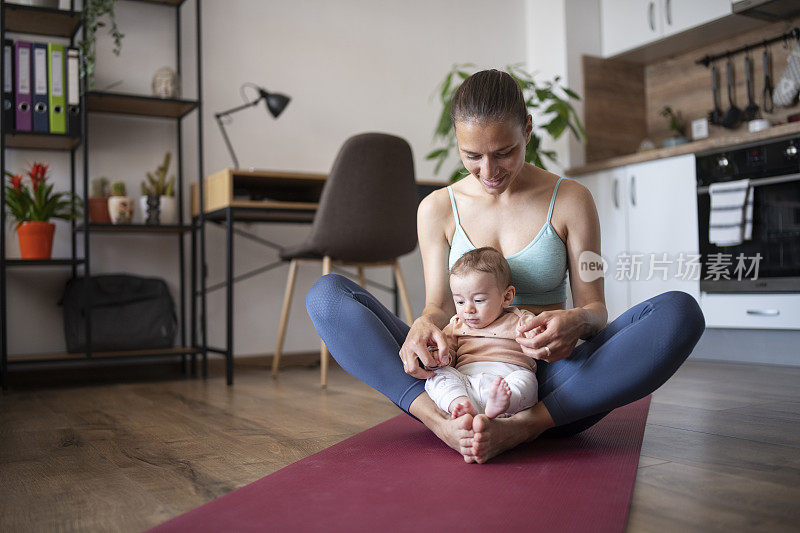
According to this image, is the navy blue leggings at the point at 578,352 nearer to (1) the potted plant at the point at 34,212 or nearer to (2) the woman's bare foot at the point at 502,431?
(2) the woman's bare foot at the point at 502,431

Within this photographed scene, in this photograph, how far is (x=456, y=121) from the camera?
149 cm

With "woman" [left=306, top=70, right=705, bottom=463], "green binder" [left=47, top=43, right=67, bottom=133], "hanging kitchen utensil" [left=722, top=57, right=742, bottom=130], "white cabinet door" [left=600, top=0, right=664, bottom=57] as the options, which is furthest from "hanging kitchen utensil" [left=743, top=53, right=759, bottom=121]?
"green binder" [left=47, top=43, right=67, bottom=133]

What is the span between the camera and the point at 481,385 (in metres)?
1.45

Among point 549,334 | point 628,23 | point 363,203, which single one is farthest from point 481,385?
point 628,23

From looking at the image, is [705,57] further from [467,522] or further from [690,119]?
[467,522]

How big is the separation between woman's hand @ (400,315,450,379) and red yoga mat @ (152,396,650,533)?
179 mm

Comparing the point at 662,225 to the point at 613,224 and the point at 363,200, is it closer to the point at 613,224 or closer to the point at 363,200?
the point at 613,224

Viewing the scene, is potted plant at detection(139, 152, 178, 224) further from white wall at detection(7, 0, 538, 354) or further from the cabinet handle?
the cabinet handle

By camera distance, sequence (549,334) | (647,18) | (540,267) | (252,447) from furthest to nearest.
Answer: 1. (647,18)
2. (252,447)
3. (540,267)
4. (549,334)

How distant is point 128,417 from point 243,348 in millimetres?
1522

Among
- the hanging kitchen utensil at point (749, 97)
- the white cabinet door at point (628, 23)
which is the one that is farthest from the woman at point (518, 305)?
the white cabinet door at point (628, 23)

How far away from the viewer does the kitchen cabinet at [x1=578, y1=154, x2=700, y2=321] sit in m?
3.66

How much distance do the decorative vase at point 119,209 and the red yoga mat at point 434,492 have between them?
2.00 meters

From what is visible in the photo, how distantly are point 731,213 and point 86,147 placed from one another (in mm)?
2804
